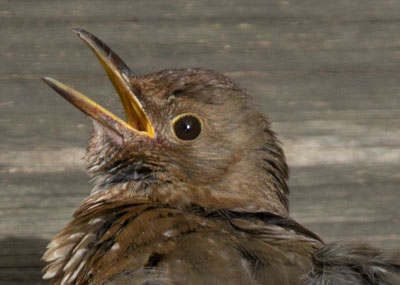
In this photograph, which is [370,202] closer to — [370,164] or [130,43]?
[370,164]

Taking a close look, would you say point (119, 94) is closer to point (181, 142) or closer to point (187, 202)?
point (181, 142)

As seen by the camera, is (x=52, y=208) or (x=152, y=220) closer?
(x=152, y=220)

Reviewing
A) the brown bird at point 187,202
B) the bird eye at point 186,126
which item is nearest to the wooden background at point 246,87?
the brown bird at point 187,202

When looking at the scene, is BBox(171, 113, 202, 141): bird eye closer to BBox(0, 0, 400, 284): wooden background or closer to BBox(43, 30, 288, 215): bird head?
BBox(43, 30, 288, 215): bird head

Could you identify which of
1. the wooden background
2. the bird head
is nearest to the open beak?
the bird head

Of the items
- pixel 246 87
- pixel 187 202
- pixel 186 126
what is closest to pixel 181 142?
pixel 186 126

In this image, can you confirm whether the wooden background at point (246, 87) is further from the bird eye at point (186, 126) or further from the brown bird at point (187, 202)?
the bird eye at point (186, 126)

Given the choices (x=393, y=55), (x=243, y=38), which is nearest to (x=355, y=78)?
(x=393, y=55)

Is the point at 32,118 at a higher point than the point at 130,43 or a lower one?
lower
